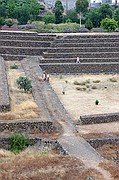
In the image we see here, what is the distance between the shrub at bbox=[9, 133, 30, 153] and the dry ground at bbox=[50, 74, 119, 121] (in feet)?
16.9

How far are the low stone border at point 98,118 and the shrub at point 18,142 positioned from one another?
14.5 ft

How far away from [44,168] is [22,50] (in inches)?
976

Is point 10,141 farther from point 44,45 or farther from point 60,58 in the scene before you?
point 44,45

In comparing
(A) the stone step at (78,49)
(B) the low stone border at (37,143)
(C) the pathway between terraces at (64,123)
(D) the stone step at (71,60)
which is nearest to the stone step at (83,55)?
(A) the stone step at (78,49)

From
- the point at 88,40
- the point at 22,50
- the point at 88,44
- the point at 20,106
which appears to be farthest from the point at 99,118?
the point at 88,40

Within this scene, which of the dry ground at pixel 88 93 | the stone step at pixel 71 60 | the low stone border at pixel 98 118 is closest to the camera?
the low stone border at pixel 98 118

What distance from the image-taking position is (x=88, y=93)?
29.1 m

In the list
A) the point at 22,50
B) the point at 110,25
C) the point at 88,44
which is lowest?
the point at 22,50

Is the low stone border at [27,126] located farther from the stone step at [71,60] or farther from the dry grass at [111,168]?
the stone step at [71,60]

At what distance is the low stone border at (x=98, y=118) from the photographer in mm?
21812

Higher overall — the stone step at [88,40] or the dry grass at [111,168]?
the dry grass at [111,168]

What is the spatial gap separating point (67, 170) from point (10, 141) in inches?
148

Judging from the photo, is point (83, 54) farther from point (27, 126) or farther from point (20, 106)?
point (27, 126)

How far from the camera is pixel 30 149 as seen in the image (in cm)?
1753
